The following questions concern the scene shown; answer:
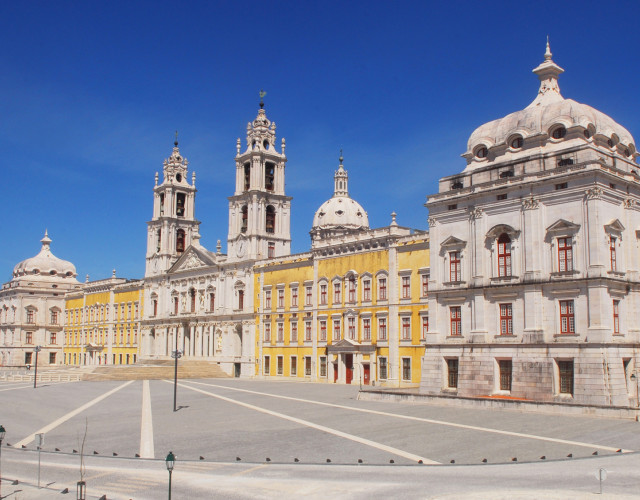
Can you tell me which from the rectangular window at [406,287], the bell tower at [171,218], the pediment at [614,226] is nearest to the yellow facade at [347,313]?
the rectangular window at [406,287]

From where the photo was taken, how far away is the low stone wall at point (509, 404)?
29.5m

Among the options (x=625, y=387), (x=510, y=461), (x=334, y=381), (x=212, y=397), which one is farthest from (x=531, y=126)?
(x=334, y=381)

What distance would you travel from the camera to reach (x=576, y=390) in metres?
32.5

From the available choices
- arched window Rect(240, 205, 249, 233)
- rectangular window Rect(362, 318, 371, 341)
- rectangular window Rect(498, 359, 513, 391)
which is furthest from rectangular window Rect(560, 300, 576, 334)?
arched window Rect(240, 205, 249, 233)

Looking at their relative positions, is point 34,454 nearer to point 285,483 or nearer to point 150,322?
point 285,483

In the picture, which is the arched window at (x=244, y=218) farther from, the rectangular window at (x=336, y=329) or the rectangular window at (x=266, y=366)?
the rectangular window at (x=336, y=329)

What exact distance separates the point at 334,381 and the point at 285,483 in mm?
39255

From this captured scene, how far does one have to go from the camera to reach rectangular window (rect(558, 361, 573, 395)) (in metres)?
33.2

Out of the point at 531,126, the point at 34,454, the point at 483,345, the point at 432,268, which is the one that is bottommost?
the point at 34,454

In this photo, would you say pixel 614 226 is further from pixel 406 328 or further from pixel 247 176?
pixel 247 176

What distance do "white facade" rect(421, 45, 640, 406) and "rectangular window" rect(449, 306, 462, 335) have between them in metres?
0.05

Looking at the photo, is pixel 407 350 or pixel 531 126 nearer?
pixel 531 126

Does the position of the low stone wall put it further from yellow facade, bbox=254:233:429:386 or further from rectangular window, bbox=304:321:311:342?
rectangular window, bbox=304:321:311:342

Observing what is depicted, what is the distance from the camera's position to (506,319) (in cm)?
3622
